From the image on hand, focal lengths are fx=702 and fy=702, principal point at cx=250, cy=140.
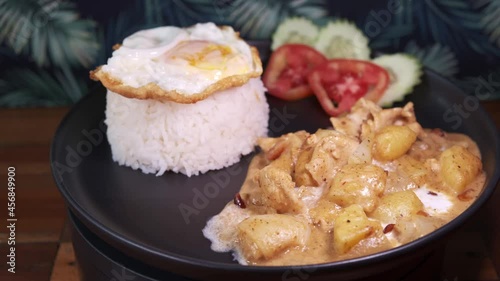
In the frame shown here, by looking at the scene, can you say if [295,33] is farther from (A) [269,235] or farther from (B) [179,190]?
(A) [269,235]

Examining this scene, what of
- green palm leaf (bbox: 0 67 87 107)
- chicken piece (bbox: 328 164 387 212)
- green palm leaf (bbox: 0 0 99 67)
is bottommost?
green palm leaf (bbox: 0 67 87 107)

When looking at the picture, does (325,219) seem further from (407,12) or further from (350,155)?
(407,12)

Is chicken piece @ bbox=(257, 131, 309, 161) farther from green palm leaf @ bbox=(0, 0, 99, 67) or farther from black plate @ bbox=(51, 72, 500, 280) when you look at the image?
green palm leaf @ bbox=(0, 0, 99, 67)

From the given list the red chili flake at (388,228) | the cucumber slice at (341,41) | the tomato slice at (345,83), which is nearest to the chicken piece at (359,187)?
the red chili flake at (388,228)

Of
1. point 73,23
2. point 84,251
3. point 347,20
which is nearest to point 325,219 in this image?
point 84,251

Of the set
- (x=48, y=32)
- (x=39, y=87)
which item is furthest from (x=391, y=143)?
(x=39, y=87)

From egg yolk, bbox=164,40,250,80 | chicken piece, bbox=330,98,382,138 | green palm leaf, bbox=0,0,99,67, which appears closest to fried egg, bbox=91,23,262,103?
egg yolk, bbox=164,40,250,80

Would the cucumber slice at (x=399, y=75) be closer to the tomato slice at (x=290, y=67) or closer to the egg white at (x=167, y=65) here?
the tomato slice at (x=290, y=67)
